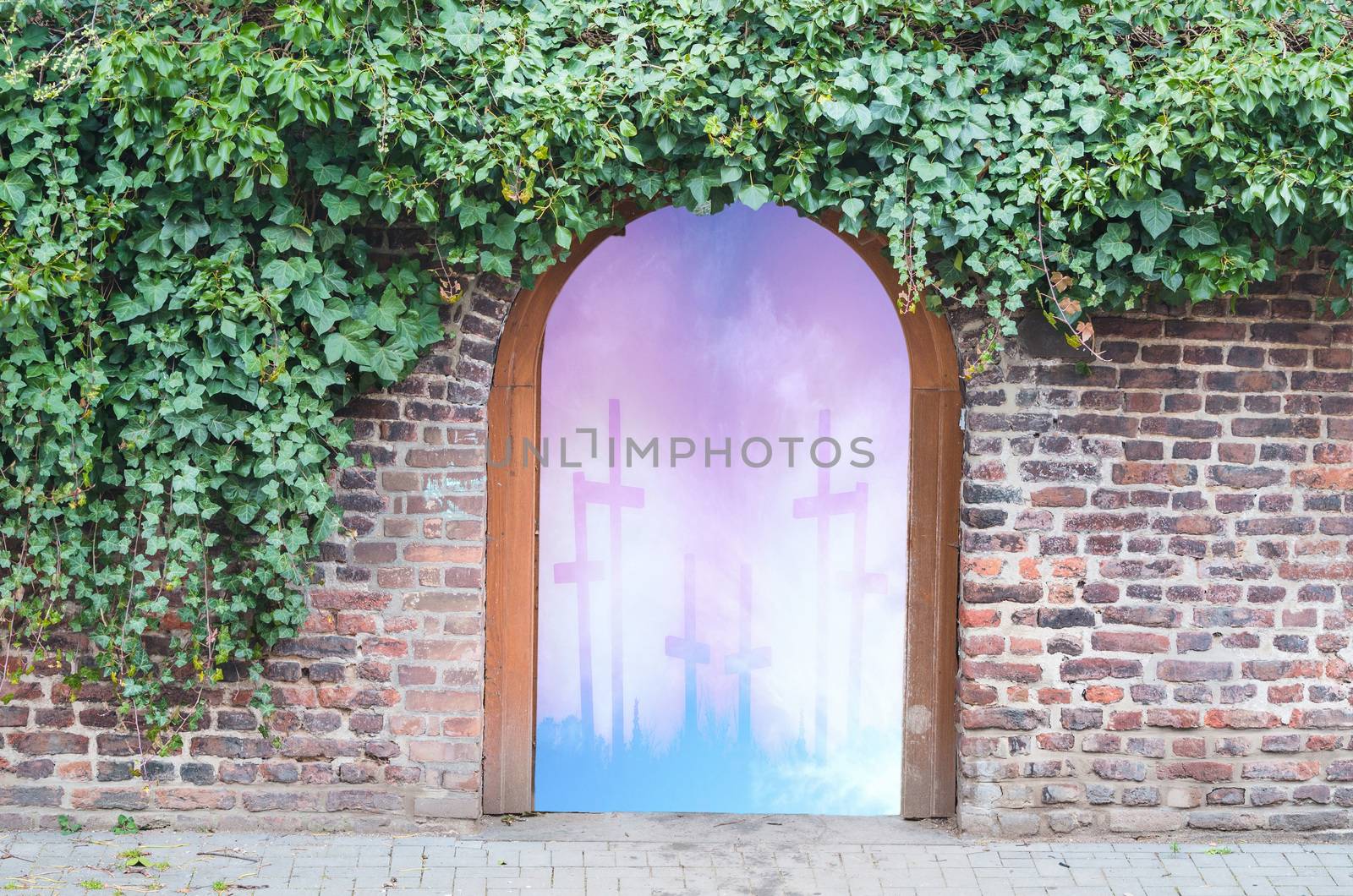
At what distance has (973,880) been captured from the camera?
14.8ft

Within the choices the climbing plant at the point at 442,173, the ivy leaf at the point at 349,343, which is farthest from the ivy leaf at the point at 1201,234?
the ivy leaf at the point at 349,343

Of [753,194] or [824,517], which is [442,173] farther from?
[824,517]

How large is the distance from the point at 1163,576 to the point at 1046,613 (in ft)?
1.54

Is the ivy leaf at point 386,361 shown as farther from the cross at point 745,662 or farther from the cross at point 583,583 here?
the cross at point 745,662

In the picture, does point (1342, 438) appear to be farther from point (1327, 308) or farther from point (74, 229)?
point (74, 229)

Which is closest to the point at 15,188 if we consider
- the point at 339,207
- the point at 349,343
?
the point at 339,207

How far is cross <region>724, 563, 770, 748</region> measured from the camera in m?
5.17

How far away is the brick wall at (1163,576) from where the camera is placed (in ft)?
15.7

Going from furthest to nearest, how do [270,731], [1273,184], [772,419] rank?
[772,419]
[270,731]
[1273,184]

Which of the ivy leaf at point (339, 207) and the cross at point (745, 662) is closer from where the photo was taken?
the ivy leaf at point (339, 207)

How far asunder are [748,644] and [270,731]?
1.91 meters

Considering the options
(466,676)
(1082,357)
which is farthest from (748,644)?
(1082,357)

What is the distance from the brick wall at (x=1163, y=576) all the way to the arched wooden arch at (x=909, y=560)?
0.61ft

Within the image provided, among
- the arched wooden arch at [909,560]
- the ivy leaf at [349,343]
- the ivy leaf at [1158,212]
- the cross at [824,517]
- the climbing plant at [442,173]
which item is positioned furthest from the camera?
the cross at [824,517]
